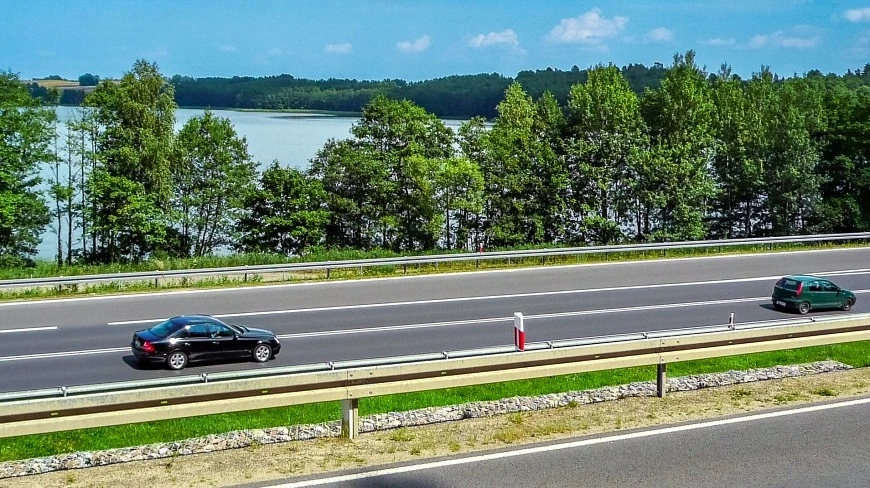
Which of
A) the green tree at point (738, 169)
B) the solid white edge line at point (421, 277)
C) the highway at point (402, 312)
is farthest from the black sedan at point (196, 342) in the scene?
the green tree at point (738, 169)

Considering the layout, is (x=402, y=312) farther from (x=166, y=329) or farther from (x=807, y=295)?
(x=807, y=295)

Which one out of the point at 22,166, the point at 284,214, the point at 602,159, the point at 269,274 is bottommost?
the point at 269,274

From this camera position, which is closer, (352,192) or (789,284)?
(789,284)

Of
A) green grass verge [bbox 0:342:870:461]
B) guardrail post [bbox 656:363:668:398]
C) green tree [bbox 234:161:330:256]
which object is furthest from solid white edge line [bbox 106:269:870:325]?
green tree [bbox 234:161:330:256]

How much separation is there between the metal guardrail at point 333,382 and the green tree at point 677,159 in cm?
3592

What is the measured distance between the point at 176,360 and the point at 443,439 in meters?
9.97

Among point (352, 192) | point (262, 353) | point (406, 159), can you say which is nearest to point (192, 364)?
point (262, 353)

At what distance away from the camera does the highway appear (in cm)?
1861

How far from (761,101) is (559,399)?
5683cm

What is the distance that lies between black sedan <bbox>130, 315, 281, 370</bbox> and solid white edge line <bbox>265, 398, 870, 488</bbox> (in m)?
10.5

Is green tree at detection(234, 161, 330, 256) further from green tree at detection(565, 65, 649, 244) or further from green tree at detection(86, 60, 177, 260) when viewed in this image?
green tree at detection(565, 65, 649, 244)

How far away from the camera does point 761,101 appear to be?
→ 61.9 m

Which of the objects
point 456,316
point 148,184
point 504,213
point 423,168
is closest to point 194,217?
point 148,184

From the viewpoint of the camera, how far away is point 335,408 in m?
12.7
